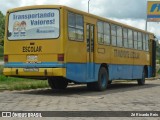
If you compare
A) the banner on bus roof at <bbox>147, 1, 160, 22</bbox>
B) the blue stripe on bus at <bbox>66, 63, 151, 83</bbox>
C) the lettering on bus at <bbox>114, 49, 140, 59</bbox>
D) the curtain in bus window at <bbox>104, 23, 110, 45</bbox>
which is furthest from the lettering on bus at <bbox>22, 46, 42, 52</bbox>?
the banner on bus roof at <bbox>147, 1, 160, 22</bbox>

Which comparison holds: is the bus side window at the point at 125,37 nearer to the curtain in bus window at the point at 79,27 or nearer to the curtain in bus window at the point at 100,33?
the curtain in bus window at the point at 100,33

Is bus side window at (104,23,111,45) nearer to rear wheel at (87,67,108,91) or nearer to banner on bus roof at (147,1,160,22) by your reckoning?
rear wheel at (87,67,108,91)

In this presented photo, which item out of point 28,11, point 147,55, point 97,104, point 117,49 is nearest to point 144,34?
point 147,55

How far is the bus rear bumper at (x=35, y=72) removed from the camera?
17047mm

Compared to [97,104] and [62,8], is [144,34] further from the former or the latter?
[97,104]

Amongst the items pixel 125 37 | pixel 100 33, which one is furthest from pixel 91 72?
pixel 125 37

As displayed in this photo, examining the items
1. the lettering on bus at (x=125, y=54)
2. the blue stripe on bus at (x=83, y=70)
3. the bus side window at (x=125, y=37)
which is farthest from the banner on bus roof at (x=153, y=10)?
the blue stripe on bus at (x=83, y=70)

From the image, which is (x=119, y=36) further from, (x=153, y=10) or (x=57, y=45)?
(x=153, y=10)

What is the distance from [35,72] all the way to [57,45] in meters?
1.32

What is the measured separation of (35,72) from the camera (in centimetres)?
1756

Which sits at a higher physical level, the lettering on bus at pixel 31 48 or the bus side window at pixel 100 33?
the bus side window at pixel 100 33

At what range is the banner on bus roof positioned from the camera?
196 feet

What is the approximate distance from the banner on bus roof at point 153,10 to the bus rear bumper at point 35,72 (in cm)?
4336

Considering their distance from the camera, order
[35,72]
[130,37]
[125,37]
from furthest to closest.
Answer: [130,37] < [125,37] < [35,72]
